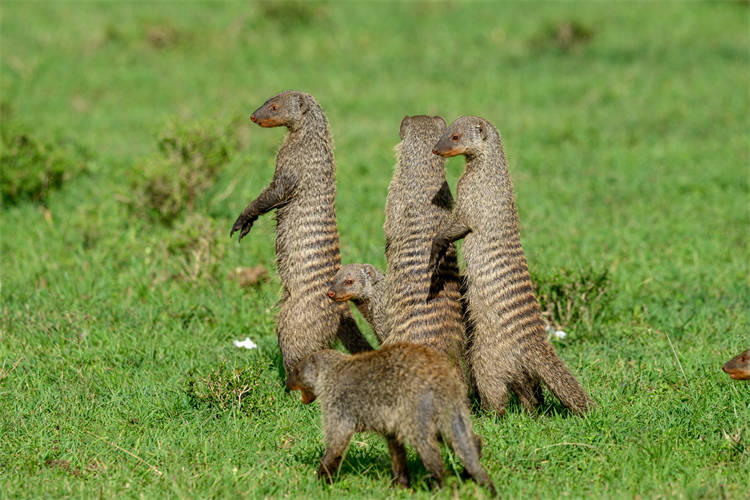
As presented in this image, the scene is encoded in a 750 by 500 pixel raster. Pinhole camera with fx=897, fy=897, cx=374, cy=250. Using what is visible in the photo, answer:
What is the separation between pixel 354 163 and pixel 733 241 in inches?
149

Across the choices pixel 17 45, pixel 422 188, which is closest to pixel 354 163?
pixel 422 188

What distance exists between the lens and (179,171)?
23.7ft

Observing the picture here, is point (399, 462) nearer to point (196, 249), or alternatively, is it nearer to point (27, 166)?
point (196, 249)

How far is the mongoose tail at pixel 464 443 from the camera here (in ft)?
11.3


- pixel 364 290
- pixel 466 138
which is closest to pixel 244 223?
pixel 364 290

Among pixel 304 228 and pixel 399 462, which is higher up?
pixel 304 228

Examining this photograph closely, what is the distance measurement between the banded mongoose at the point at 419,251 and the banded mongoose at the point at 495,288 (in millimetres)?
106

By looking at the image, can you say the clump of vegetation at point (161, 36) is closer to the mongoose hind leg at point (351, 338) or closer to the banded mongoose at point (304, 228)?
the banded mongoose at point (304, 228)

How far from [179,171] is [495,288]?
3.62 metres

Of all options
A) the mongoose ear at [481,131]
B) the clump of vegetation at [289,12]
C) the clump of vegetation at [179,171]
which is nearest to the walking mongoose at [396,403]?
the mongoose ear at [481,131]

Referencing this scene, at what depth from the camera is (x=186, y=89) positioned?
40.0ft

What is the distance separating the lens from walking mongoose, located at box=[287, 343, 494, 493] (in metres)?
3.44

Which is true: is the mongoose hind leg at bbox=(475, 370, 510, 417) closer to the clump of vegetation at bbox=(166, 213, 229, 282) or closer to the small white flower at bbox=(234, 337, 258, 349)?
the small white flower at bbox=(234, 337, 258, 349)

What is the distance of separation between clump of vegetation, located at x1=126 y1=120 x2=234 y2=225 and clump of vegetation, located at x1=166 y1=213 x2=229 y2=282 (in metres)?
0.72
